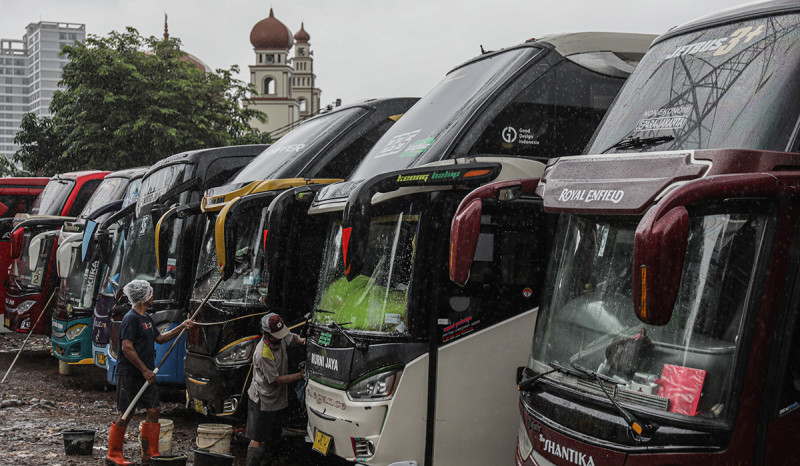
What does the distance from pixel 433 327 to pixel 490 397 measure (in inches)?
26.9

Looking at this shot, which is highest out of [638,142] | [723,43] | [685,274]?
[723,43]

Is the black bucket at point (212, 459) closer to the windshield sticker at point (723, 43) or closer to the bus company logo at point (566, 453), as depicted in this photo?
the bus company logo at point (566, 453)

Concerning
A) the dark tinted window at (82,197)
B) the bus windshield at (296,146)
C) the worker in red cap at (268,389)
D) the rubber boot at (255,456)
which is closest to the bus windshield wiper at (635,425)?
the worker in red cap at (268,389)

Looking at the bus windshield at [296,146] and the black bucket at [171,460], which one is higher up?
the bus windshield at [296,146]

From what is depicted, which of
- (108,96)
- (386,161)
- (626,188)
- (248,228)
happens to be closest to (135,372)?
(248,228)

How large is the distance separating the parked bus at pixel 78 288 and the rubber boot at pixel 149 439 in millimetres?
5704

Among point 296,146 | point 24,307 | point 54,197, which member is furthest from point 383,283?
point 54,197

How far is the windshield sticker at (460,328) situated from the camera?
6.91 meters

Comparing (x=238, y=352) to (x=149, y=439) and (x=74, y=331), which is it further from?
(x=74, y=331)

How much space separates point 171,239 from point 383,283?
529cm

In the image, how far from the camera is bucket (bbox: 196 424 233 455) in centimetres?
869

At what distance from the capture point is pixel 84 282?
585 inches

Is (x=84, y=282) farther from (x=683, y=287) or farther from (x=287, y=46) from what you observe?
(x=287, y=46)

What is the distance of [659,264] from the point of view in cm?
380
